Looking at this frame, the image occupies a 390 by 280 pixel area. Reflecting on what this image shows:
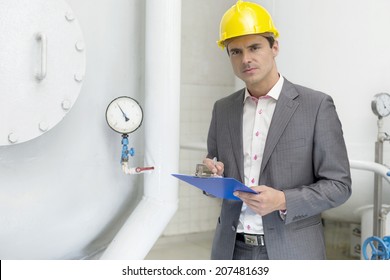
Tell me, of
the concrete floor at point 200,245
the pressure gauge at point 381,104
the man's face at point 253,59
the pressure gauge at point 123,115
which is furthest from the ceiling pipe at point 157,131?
the concrete floor at point 200,245

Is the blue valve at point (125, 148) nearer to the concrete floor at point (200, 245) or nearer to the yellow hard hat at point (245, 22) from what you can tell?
the yellow hard hat at point (245, 22)

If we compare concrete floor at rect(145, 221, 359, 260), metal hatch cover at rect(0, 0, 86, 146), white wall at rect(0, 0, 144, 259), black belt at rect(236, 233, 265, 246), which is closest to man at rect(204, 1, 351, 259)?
black belt at rect(236, 233, 265, 246)

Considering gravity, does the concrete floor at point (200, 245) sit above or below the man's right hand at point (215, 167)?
below

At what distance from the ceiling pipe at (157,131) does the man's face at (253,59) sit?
6.5 inches

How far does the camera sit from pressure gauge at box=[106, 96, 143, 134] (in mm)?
1010

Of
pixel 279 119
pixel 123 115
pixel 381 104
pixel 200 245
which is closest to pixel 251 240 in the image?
pixel 279 119

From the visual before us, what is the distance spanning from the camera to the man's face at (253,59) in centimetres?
100

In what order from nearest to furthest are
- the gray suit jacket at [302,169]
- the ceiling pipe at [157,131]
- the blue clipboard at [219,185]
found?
the blue clipboard at [219,185] < the gray suit jacket at [302,169] < the ceiling pipe at [157,131]

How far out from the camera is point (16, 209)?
95 centimetres

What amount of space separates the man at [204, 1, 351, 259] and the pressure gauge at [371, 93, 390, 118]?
58 centimetres

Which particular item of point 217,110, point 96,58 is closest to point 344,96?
point 217,110

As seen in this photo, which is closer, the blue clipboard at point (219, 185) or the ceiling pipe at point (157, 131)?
the blue clipboard at point (219, 185)

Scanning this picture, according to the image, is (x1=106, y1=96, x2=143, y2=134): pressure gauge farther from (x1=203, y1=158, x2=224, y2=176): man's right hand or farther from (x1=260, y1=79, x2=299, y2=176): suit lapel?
(x1=260, y1=79, x2=299, y2=176): suit lapel

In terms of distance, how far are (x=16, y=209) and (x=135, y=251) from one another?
30 cm
